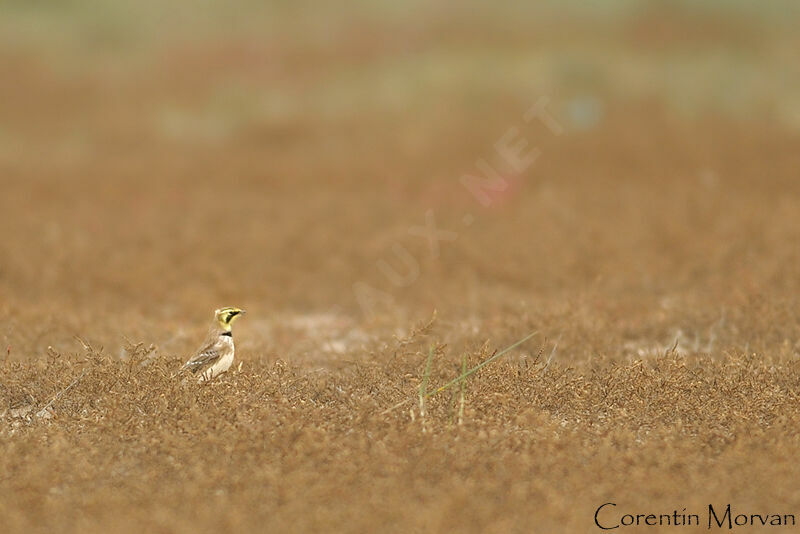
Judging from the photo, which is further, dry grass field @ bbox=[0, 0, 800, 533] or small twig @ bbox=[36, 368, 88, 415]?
small twig @ bbox=[36, 368, 88, 415]

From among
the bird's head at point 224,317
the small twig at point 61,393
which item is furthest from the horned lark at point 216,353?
the small twig at point 61,393

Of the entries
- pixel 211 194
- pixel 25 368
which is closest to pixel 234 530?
pixel 25 368

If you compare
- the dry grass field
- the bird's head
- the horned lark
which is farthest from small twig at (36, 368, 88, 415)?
the bird's head

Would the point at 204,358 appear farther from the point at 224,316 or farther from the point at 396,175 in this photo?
the point at 396,175

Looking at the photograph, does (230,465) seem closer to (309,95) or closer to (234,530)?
(234,530)

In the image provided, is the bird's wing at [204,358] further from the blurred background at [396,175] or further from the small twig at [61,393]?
the blurred background at [396,175]

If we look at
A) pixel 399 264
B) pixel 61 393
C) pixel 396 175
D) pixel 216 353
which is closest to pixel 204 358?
pixel 216 353

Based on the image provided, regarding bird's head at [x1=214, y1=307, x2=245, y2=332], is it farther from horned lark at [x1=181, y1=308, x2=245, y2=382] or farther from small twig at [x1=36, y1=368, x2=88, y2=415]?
small twig at [x1=36, y1=368, x2=88, y2=415]
